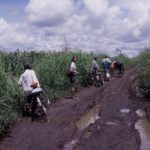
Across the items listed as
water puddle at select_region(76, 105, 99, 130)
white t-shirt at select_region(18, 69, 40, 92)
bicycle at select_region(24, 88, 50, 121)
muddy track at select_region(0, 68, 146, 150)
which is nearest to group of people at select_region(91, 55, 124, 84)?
muddy track at select_region(0, 68, 146, 150)

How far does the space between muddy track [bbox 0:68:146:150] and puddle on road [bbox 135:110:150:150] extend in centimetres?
21

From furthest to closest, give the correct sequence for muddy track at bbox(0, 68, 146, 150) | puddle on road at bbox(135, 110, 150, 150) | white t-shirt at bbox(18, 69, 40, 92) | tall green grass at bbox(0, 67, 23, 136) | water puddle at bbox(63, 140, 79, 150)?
white t-shirt at bbox(18, 69, 40, 92) → puddle on road at bbox(135, 110, 150, 150) → tall green grass at bbox(0, 67, 23, 136) → muddy track at bbox(0, 68, 146, 150) → water puddle at bbox(63, 140, 79, 150)

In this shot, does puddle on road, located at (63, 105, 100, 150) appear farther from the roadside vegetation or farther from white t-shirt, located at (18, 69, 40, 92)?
white t-shirt, located at (18, 69, 40, 92)

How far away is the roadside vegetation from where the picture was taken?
13.4 meters

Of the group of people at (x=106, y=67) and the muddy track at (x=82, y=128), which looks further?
the group of people at (x=106, y=67)

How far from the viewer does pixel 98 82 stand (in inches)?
1123

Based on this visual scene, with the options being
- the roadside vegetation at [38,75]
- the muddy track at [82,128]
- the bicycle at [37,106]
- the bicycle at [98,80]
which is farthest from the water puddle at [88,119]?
the bicycle at [98,80]

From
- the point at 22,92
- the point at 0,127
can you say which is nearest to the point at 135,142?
the point at 0,127

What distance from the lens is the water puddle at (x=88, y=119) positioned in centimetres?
1515

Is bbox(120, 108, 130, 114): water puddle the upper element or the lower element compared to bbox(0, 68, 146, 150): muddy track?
lower

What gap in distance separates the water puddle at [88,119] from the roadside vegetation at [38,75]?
2.15 metres

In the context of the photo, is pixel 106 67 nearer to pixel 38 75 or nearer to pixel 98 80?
pixel 98 80

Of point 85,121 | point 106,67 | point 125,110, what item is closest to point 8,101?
point 85,121

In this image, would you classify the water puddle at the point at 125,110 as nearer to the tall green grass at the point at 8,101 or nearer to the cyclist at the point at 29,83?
the cyclist at the point at 29,83
